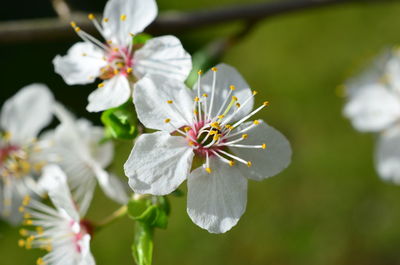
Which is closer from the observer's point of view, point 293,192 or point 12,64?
point 293,192

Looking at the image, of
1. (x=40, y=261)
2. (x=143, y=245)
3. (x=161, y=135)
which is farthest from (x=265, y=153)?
(x=40, y=261)

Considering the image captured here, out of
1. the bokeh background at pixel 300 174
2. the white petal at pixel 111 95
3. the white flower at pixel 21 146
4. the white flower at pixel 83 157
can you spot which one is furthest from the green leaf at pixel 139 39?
the bokeh background at pixel 300 174

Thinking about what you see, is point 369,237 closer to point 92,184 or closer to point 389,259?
point 389,259

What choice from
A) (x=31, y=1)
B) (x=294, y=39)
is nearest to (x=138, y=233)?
(x=294, y=39)

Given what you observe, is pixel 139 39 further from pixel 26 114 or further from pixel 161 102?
pixel 26 114

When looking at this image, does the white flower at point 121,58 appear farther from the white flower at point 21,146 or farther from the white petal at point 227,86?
the white flower at point 21,146
